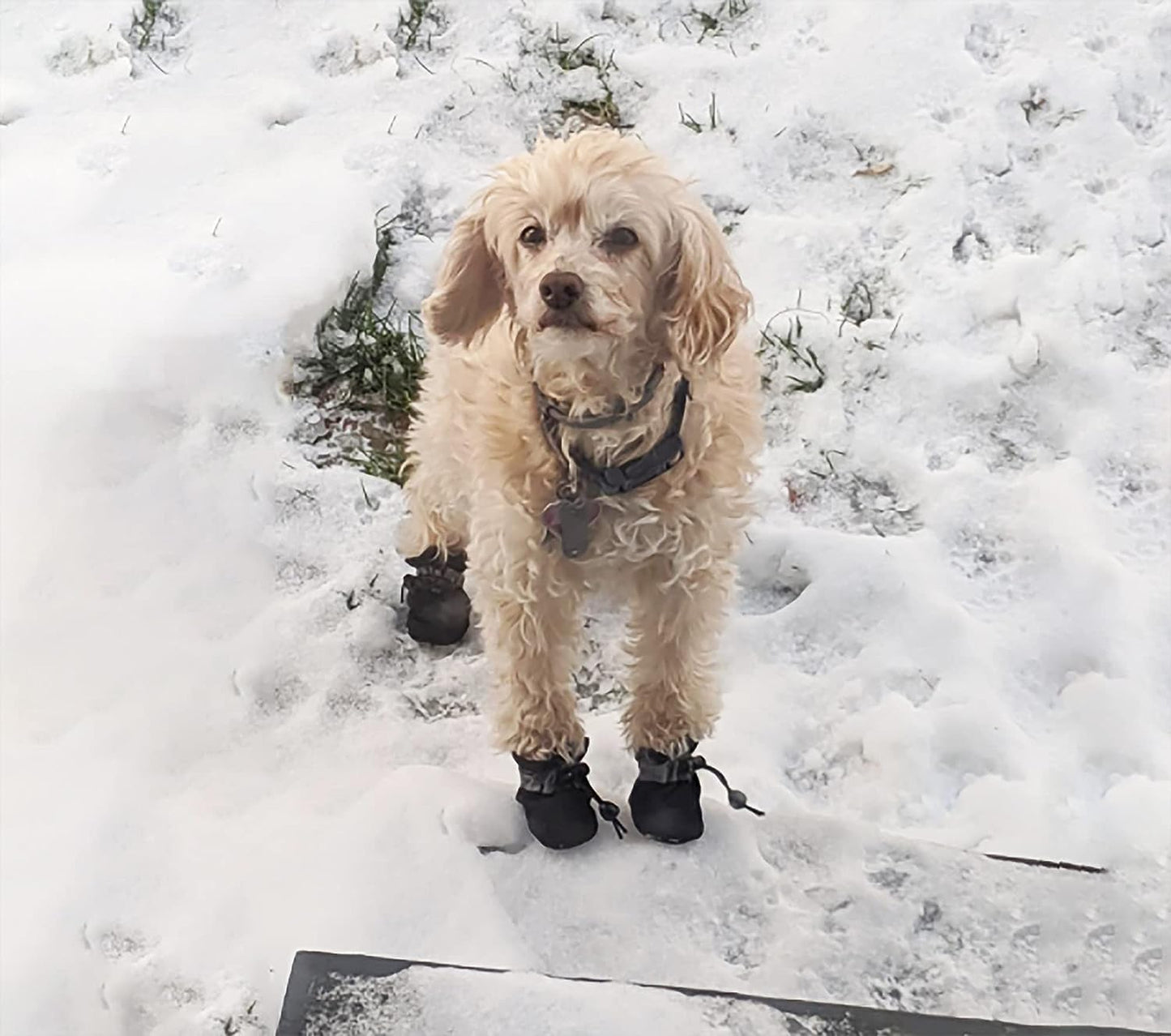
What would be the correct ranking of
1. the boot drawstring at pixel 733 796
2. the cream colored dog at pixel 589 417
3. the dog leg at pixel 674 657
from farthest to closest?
the boot drawstring at pixel 733 796, the dog leg at pixel 674 657, the cream colored dog at pixel 589 417

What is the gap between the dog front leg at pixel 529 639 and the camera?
2.75 metres

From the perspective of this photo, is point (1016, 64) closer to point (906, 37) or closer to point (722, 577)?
point (906, 37)

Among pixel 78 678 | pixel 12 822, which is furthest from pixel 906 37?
pixel 12 822

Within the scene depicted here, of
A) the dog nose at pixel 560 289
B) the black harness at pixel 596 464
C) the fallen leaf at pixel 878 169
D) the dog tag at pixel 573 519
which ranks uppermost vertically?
the dog nose at pixel 560 289

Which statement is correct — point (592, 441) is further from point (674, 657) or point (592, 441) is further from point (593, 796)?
point (593, 796)

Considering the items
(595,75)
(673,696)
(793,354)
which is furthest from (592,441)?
(595,75)

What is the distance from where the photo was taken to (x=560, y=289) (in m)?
2.24

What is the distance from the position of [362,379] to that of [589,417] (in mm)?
1630

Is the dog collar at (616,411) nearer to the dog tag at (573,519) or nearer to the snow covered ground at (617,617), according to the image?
the dog tag at (573,519)

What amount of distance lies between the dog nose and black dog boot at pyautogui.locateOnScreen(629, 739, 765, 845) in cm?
111

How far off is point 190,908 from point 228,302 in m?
1.90

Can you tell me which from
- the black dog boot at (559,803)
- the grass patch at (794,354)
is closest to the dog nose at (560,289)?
the black dog boot at (559,803)

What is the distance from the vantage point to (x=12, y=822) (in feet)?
9.48

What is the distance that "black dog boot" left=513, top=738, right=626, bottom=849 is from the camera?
282 centimetres
